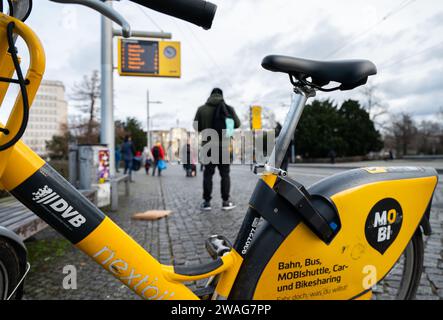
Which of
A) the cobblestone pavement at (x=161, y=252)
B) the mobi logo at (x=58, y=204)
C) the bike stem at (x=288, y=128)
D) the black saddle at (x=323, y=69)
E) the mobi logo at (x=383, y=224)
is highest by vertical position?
the black saddle at (x=323, y=69)

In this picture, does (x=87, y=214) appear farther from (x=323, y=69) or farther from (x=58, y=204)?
(x=323, y=69)

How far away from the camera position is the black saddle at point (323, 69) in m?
1.33

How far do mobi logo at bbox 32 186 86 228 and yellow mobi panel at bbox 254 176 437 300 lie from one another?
803 mm

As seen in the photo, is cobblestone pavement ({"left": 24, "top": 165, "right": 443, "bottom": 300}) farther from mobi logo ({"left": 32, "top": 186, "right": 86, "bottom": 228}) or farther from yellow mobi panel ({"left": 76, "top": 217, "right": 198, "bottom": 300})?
mobi logo ({"left": 32, "top": 186, "right": 86, "bottom": 228})

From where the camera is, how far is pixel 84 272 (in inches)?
106

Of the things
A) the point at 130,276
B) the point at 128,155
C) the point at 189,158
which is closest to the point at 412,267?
the point at 130,276

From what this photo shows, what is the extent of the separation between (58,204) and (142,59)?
7726mm

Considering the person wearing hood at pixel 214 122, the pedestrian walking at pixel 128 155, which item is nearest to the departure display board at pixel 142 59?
the person wearing hood at pixel 214 122

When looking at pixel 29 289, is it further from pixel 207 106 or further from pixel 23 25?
pixel 207 106

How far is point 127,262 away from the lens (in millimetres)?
1223

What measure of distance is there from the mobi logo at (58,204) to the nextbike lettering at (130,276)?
0.49ft

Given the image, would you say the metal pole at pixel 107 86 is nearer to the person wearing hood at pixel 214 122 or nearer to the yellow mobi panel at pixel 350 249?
the person wearing hood at pixel 214 122
